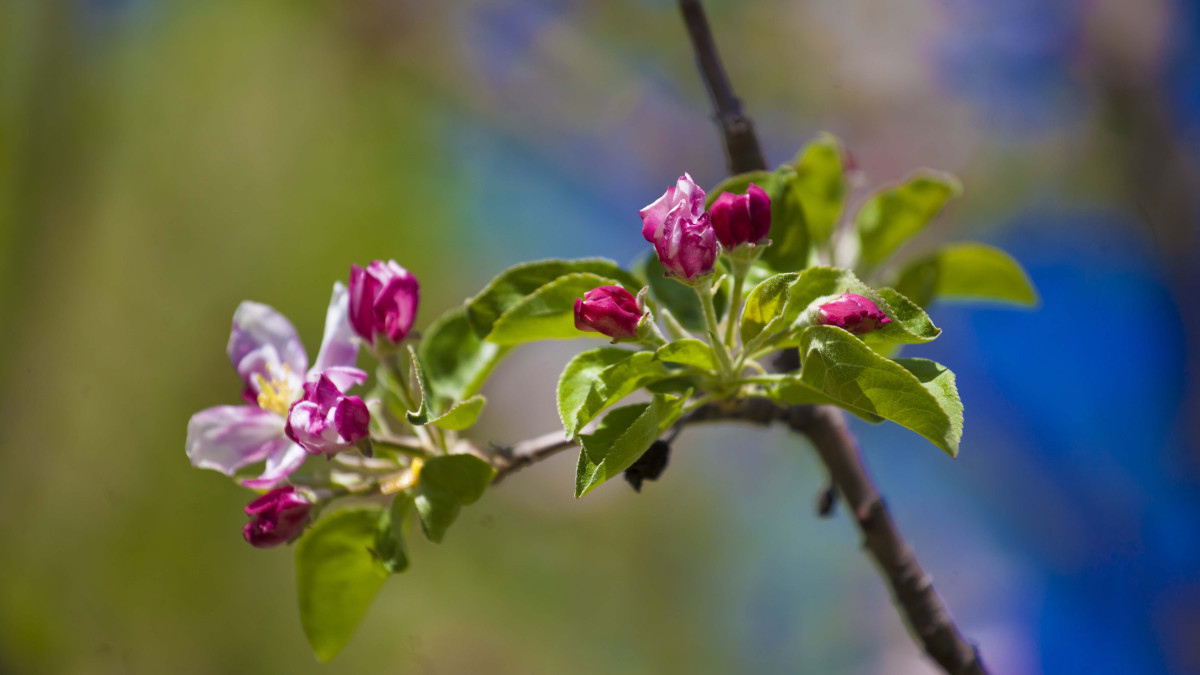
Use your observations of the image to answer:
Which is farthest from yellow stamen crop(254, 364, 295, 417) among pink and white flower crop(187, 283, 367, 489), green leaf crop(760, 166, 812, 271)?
green leaf crop(760, 166, 812, 271)

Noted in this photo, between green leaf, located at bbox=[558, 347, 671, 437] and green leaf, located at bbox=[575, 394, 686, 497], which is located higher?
green leaf, located at bbox=[558, 347, 671, 437]

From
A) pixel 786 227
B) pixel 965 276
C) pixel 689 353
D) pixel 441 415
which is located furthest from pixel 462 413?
pixel 965 276

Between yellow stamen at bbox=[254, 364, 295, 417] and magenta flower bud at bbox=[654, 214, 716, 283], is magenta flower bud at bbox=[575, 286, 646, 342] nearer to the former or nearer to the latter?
magenta flower bud at bbox=[654, 214, 716, 283]

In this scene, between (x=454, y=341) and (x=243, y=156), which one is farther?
(x=243, y=156)

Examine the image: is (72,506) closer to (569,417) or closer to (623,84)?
(623,84)

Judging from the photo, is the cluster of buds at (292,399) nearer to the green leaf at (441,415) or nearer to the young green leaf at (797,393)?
the green leaf at (441,415)

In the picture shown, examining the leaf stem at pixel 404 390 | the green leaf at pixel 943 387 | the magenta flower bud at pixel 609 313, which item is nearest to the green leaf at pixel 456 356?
the leaf stem at pixel 404 390

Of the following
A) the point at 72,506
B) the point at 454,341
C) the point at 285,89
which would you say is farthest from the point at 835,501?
the point at 285,89

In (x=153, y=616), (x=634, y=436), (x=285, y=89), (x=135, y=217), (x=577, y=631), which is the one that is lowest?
(x=577, y=631)
